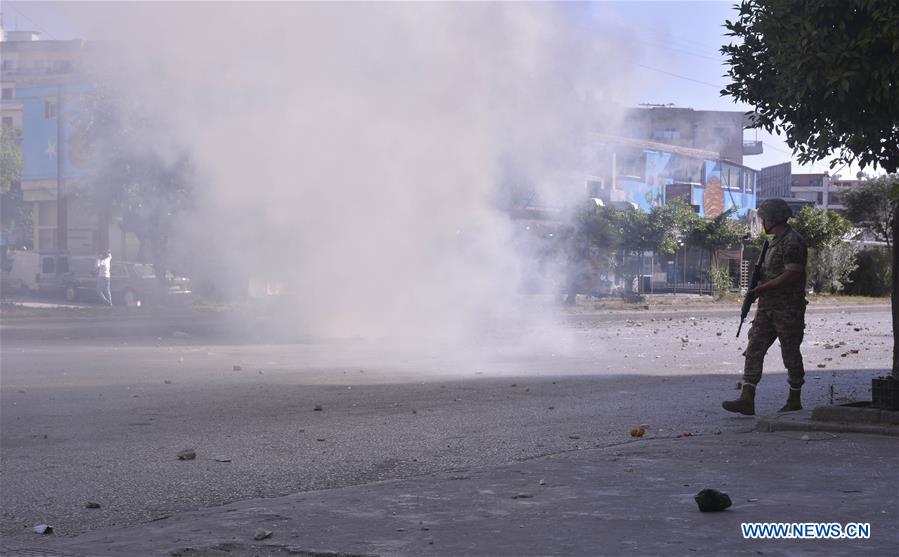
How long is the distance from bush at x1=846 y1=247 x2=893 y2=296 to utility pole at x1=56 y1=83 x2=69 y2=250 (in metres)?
33.9

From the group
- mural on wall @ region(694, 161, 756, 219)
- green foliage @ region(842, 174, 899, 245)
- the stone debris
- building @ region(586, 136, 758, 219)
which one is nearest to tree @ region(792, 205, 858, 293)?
building @ region(586, 136, 758, 219)

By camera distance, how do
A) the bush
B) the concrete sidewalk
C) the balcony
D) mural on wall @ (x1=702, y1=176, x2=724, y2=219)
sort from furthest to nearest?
1. the balcony
2. mural on wall @ (x1=702, y1=176, x2=724, y2=219)
3. the bush
4. the concrete sidewalk

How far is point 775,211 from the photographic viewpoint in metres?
8.88

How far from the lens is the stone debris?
4.89m

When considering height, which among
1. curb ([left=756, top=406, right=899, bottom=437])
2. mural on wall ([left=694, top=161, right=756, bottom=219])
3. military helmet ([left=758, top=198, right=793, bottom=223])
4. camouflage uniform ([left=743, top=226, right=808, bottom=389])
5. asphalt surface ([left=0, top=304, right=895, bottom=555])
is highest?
mural on wall ([left=694, top=161, right=756, bottom=219])

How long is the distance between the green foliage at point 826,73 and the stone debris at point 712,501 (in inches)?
155

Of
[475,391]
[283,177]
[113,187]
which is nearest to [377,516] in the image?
[475,391]

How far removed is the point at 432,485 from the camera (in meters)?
5.80

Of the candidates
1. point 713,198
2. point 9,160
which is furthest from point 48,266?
point 713,198

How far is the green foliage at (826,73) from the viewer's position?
7664 mm

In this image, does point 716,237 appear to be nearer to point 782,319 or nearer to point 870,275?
point 870,275

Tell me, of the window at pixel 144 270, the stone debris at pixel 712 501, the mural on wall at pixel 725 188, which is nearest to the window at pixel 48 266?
the window at pixel 144 270

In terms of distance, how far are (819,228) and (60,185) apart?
102ft

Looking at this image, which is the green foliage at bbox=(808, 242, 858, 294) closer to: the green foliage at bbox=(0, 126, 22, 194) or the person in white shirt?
the person in white shirt
